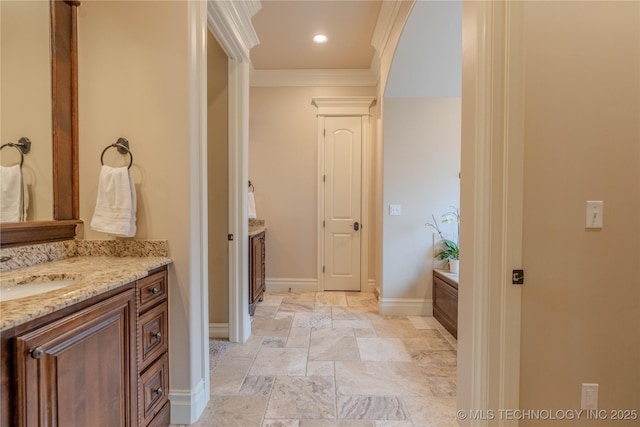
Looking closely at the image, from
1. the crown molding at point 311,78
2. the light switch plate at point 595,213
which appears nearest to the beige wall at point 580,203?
the light switch plate at point 595,213

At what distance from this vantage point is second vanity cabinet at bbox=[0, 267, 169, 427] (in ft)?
2.69

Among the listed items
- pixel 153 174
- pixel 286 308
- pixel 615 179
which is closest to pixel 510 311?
pixel 615 179

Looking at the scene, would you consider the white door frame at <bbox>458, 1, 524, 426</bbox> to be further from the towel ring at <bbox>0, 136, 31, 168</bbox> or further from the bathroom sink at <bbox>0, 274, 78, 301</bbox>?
the towel ring at <bbox>0, 136, 31, 168</bbox>

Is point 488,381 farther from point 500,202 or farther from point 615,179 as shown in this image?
point 615,179

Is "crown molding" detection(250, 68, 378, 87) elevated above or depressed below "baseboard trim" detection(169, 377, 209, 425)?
above

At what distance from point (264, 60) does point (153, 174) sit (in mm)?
2842

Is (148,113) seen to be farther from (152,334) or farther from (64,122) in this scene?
(152,334)

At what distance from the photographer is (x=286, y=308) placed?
3.53 metres

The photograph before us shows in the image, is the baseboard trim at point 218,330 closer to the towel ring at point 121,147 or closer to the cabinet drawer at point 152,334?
the cabinet drawer at point 152,334

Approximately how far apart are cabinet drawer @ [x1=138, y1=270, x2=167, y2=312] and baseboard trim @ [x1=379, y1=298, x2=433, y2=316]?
2.40m

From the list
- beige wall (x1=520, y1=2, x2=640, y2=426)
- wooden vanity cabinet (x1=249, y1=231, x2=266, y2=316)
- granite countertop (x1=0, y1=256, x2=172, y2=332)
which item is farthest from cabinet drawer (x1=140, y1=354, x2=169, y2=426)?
beige wall (x1=520, y1=2, x2=640, y2=426)

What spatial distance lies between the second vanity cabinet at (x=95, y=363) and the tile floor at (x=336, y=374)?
18.8 inches

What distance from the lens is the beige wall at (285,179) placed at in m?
4.20

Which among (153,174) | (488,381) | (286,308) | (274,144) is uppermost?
(274,144)
